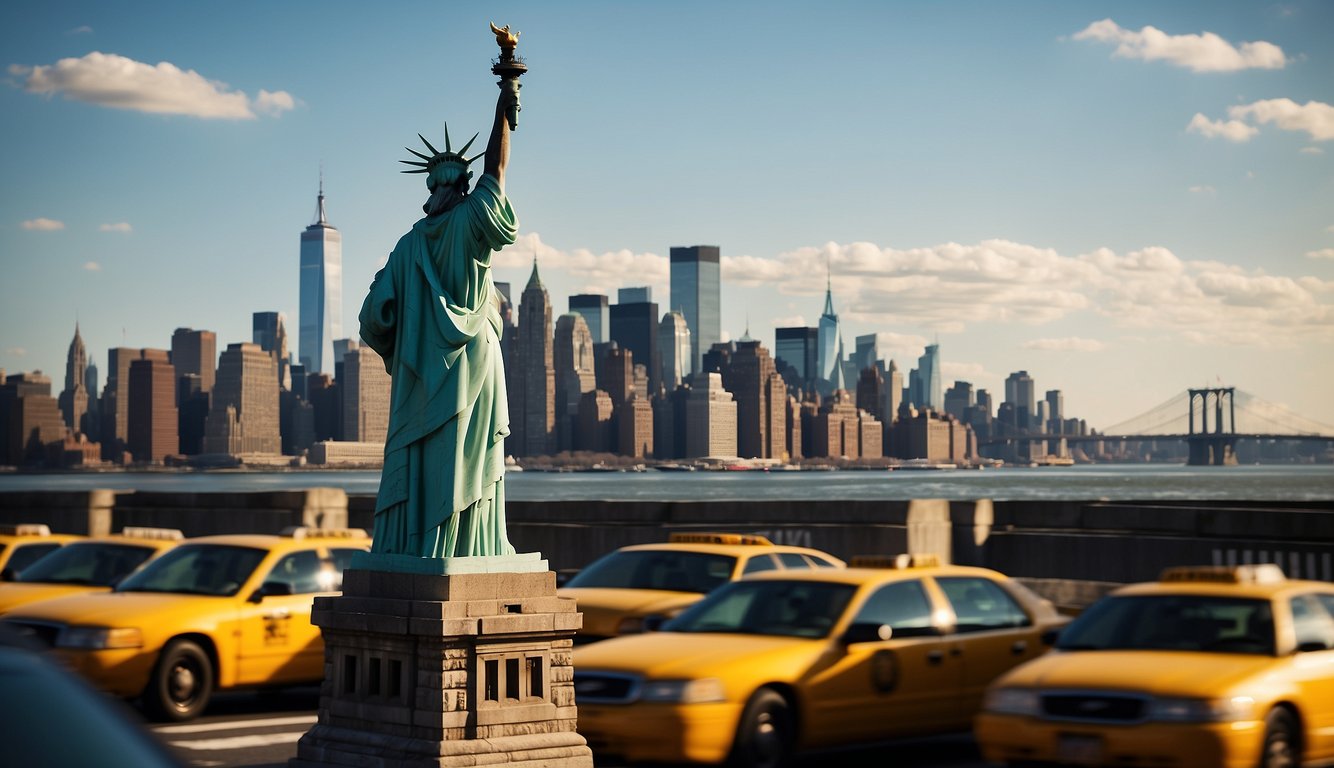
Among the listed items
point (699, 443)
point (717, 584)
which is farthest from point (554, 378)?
point (717, 584)

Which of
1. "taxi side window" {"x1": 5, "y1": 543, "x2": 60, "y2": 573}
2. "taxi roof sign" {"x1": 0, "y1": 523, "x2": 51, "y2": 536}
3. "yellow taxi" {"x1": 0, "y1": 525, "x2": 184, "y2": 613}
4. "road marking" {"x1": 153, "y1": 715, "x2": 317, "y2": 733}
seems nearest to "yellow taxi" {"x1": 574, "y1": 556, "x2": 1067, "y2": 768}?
"road marking" {"x1": 153, "y1": 715, "x2": 317, "y2": 733}

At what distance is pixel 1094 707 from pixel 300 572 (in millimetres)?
7461

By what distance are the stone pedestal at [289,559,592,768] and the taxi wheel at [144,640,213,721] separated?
4175 millimetres

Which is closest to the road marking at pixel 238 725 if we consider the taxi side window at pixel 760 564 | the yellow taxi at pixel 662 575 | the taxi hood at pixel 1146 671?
the yellow taxi at pixel 662 575

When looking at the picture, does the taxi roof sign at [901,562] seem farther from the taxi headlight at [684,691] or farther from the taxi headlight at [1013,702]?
the taxi headlight at [684,691]

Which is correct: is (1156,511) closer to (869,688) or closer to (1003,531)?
(1003,531)

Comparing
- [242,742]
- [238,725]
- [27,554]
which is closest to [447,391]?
[242,742]

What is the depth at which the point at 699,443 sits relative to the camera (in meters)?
191

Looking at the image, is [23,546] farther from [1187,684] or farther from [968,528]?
[1187,684]

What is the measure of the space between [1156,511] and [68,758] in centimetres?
1714

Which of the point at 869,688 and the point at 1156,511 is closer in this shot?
the point at 869,688

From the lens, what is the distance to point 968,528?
20.8 m

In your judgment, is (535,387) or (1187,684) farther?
(535,387)

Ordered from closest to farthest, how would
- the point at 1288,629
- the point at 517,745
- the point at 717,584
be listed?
the point at 517,745
the point at 1288,629
the point at 717,584
